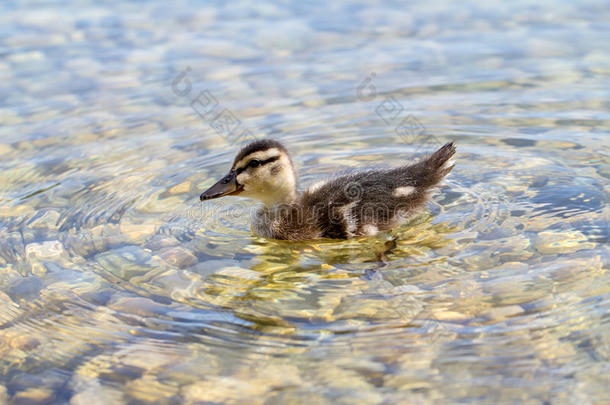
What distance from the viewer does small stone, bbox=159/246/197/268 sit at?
15.2 ft

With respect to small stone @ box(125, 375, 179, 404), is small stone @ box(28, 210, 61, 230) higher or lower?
higher

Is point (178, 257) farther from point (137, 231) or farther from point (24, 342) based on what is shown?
point (24, 342)

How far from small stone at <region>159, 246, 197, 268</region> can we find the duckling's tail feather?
1.55m

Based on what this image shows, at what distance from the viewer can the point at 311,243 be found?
16.3ft

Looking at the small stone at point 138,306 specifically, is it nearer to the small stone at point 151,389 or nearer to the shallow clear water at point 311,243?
the shallow clear water at point 311,243

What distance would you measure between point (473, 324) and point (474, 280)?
0.50 m

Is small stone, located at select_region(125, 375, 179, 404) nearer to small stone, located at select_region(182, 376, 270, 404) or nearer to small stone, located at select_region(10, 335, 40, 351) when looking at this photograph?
small stone, located at select_region(182, 376, 270, 404)

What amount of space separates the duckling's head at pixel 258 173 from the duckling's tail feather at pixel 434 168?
86 cm

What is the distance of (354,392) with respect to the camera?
11.0ft

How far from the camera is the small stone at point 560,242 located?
448 centimetres

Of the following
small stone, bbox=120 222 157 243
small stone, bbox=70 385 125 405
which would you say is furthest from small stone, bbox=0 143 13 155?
small stone, bbox=70 385 125 405

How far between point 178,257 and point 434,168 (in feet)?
5.78

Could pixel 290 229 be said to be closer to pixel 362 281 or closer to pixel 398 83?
pixel 362 281

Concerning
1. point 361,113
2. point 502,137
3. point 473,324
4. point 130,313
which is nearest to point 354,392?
point 473,324
